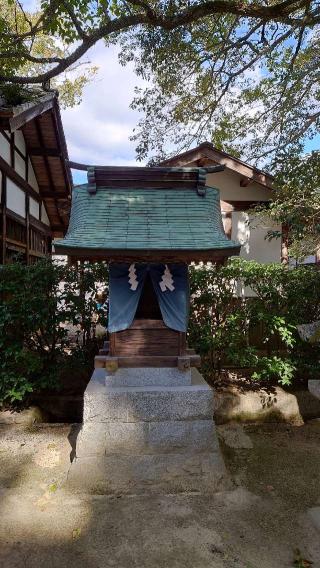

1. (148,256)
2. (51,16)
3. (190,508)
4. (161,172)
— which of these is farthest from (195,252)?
(51,16)

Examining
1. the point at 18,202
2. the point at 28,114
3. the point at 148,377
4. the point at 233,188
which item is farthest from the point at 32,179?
the point at 148,377

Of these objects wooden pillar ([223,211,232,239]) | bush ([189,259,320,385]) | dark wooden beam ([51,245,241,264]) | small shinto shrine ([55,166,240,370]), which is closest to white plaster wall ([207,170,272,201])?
wooden pillar ([223,211,232,239])

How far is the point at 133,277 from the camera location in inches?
196

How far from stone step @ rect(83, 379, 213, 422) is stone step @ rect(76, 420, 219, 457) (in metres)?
0.07

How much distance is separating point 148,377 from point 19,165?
7426 mm

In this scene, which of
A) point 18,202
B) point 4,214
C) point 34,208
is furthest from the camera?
point 34,208

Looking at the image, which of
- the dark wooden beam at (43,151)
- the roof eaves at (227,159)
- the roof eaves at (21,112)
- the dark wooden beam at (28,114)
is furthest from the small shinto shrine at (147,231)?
the dark wooden beam at (43,151)

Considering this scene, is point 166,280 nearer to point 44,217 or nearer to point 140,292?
point 140,292

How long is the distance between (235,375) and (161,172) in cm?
445

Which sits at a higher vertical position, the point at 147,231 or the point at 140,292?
the point at 147,231

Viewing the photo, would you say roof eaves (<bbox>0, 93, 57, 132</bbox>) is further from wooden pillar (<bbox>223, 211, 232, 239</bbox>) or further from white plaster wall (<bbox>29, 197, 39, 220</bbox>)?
wooden pillar (<bbox>223, 211, 232, 239</bbox>)

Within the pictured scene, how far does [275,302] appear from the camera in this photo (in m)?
7.12

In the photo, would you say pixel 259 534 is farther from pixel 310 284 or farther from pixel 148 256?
pixel 310 284

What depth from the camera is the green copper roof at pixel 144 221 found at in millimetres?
4375
